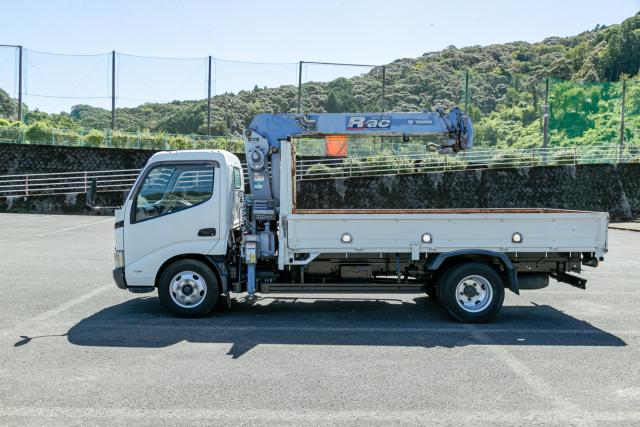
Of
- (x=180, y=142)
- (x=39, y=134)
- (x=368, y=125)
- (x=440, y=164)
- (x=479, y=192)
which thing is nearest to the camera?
(x=368, y=125)

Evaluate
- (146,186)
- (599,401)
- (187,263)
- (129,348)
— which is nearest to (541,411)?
(599,401)

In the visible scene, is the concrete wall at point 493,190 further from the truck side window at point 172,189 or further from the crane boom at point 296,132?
the truck side window at point 172,189

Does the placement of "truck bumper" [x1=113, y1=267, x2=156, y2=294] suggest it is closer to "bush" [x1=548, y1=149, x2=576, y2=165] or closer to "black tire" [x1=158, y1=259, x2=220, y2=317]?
"black tire" [x1=158, y1=259, x2=220, y2=317]

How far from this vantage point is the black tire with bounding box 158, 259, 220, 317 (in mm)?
8281

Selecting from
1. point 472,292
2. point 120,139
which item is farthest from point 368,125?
point 120,139

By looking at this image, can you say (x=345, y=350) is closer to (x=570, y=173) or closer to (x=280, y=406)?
(x=280, y=406)

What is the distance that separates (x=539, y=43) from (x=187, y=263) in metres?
98.1

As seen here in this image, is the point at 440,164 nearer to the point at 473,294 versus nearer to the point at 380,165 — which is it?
the point at 380,165

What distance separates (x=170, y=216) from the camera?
328 inches

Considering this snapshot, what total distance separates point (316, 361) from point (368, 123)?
3792mm

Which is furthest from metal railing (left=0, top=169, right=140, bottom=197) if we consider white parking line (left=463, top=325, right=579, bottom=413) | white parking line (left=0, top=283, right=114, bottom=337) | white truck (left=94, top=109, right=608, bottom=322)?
white parking line (left=463, top=325, right=579, bottom=413)

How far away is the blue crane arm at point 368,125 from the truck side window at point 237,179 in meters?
0.60

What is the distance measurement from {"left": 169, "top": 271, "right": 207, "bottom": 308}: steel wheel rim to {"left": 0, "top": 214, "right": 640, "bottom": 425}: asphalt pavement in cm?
27

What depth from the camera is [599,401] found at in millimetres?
5391
